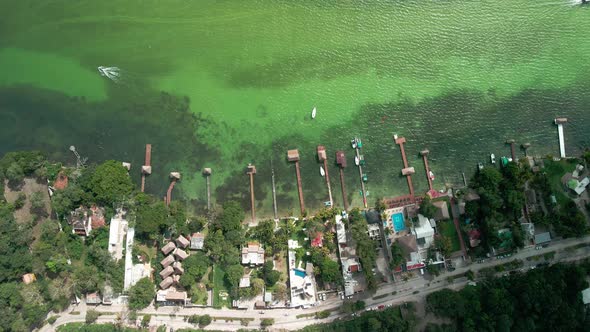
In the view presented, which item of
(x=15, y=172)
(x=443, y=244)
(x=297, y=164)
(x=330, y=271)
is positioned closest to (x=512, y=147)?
(x=443, y=244)

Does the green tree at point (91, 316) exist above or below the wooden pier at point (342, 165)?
below

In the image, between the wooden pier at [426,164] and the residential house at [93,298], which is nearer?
the residential house at [93,298]

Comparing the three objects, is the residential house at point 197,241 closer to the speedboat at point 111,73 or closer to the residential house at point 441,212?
the speedboat at point 111,73

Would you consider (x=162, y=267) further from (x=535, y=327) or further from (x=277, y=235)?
(x=535, y=327)

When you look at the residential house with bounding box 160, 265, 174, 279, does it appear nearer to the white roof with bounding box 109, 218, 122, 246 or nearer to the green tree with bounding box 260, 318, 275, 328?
the white roof with bounding box 109, 218, 122, 246

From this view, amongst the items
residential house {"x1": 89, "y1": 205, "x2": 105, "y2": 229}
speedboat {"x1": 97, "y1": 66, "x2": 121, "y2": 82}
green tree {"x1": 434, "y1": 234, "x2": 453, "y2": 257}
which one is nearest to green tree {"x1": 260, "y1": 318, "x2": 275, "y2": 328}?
green tree {"x1": 434, "y1": 234, "x2": 453, "y2": 257}

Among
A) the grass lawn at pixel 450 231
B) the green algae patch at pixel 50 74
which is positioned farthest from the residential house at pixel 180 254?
the grass lawn at pixel 450 231

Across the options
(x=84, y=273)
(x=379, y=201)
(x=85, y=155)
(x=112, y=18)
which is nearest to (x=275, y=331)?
(x=379, y=201)
